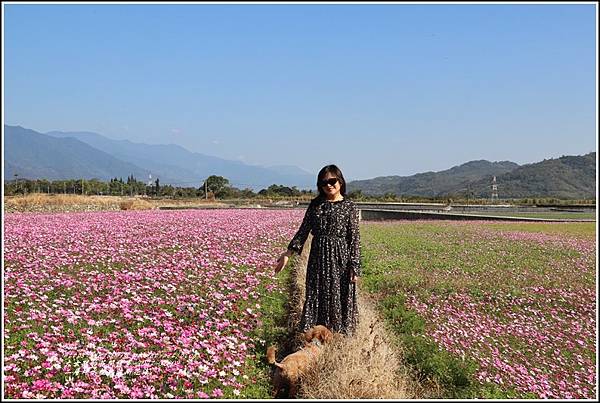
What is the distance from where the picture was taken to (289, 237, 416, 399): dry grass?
494 centimetres

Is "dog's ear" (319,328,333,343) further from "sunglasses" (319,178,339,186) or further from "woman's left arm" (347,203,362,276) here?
"sunglasses" (319,178,339,186)

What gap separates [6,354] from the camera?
15.7 feet

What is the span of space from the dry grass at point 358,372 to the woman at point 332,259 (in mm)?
282

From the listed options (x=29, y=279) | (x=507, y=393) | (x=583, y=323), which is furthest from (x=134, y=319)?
(x=583, y=323)

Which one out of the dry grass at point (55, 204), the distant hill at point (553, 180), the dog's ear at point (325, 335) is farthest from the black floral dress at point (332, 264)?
the distant hill at point (553, 180)

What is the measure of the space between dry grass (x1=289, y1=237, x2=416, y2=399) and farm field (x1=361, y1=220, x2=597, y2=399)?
59 cm

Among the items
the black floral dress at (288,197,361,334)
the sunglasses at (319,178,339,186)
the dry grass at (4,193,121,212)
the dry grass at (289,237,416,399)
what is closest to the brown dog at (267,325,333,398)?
the dry grass at (289,237,416,399)

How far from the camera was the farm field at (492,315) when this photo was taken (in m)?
6.48

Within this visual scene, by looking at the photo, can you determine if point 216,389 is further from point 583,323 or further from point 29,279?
point 583,323

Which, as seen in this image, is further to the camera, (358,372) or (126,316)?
(126,316)

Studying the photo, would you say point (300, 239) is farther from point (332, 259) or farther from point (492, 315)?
point (492, 315)

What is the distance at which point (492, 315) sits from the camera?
30.5 ft

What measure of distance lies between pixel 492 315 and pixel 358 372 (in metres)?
5.04

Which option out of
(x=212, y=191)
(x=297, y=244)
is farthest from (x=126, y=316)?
(x=212, y=191)
